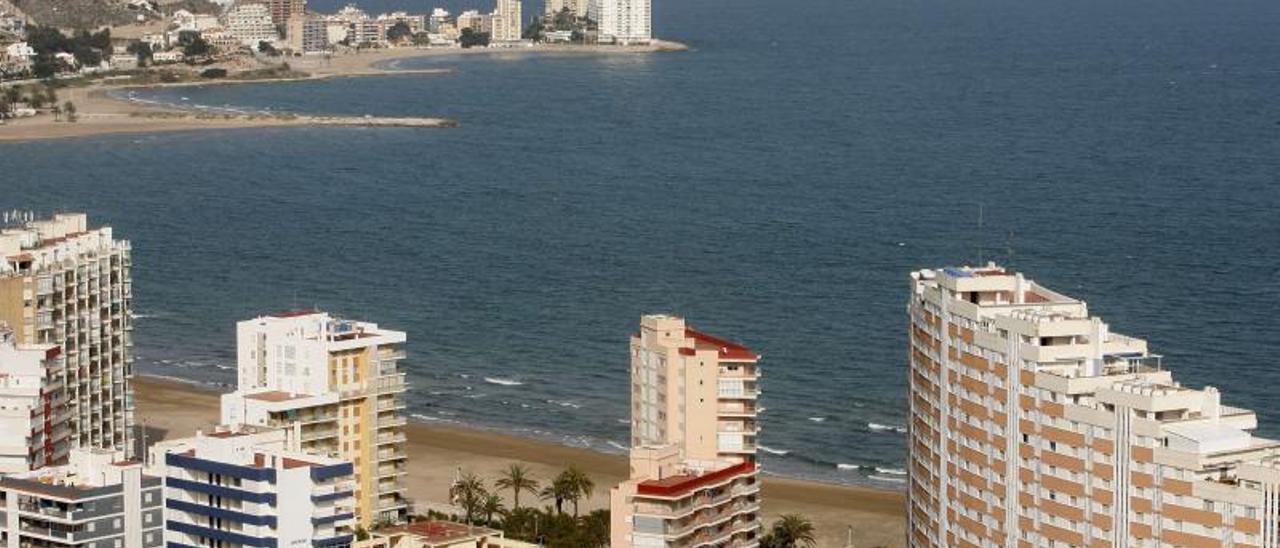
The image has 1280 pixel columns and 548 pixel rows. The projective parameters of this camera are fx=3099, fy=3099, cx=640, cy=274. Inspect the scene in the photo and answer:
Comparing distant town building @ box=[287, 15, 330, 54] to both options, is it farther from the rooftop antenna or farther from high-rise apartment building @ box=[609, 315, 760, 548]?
high-rise apartment building @ box=[609, 315, 760, 548]

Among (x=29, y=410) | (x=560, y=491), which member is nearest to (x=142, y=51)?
(x=560, y=491)

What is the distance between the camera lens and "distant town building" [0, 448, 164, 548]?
→ 39125mm

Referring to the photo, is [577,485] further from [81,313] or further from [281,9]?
[281,9]

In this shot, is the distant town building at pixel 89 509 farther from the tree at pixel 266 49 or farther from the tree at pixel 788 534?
the tree at pixel 266 49

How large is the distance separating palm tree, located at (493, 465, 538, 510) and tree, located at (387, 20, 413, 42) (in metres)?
123

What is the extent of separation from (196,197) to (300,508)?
62.5 meters

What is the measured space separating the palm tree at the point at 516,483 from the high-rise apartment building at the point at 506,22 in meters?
125

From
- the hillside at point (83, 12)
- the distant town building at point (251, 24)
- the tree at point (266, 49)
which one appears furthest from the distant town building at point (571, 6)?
the tree at point (266, 49)

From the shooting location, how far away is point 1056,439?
4128 cm

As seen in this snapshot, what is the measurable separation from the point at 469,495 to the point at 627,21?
12964 cm

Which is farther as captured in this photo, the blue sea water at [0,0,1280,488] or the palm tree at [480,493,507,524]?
the blue sea water at [0,0,1280,488]

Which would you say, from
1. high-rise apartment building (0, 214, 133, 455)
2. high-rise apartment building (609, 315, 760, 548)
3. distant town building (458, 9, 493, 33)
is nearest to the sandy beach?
high-rise apartment building (0, 214, 133, 455)

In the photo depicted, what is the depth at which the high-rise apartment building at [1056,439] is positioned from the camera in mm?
38750

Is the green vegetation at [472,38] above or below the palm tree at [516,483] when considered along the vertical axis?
above
